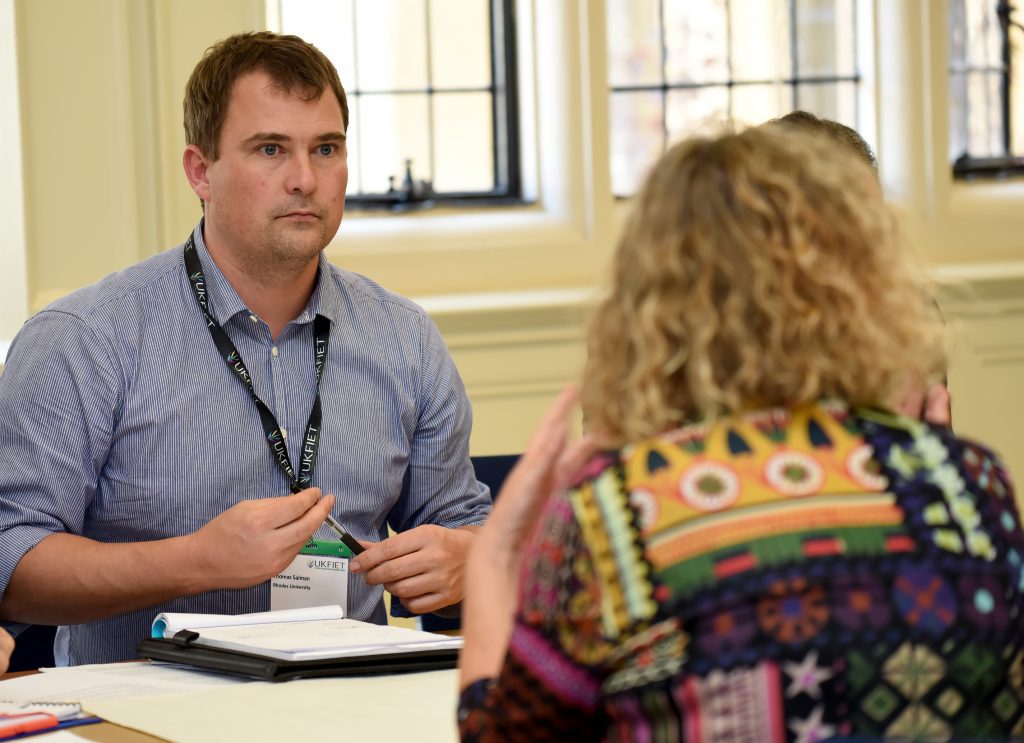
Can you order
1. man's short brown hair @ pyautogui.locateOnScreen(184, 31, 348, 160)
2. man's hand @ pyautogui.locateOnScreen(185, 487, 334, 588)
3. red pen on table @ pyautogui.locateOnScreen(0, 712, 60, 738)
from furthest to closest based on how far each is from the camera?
1. man's short brown hair @ pyautogui.locateOnScreen(184, 31, 348, 160)
2. man's hand @ pyautogui.locateOnScreen(185, 487, 334, 588)
3. red pen on table @ pyautogui.locateOnScreen(0, 712, 60, 738)

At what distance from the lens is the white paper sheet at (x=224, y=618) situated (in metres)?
1.97

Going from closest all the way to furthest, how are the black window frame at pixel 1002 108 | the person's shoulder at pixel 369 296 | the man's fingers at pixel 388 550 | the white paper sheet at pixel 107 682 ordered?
1. the white paper sheet at pixel 107 682
2. the man's fingers at pixel 388 550
3. the person's shoulder at pixel 369 296
4. the black window frame at pixel 1002 108

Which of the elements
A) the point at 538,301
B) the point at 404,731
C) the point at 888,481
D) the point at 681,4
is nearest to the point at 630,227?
the point at 888,481

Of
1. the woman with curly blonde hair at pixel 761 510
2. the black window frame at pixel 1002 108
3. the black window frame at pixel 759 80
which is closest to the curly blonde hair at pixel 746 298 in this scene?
the woman with curly blonde hair at pixel 761 510

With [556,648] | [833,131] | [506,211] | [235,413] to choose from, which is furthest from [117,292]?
[506,211]

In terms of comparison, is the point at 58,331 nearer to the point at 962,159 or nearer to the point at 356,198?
the point at 356,198

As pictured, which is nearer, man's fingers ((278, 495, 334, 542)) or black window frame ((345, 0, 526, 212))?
man's fingers ((278, 495, 334, 542))

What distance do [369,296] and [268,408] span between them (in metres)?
0.40

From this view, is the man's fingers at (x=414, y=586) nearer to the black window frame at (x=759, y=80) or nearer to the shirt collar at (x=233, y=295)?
Result: the shirt collar at (x=233, y=295)

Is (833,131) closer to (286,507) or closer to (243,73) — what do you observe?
(243,73)

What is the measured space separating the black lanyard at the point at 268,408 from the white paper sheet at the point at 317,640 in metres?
0.41

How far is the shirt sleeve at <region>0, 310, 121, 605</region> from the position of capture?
2248mm

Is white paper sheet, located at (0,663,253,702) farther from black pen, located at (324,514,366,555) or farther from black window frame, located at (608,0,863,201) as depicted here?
black window frame, located at (608,0,863,201)

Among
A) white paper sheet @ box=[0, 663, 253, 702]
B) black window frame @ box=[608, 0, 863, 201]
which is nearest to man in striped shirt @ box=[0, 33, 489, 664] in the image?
white paper sheet @ box=[0, 663, 253, 702]
